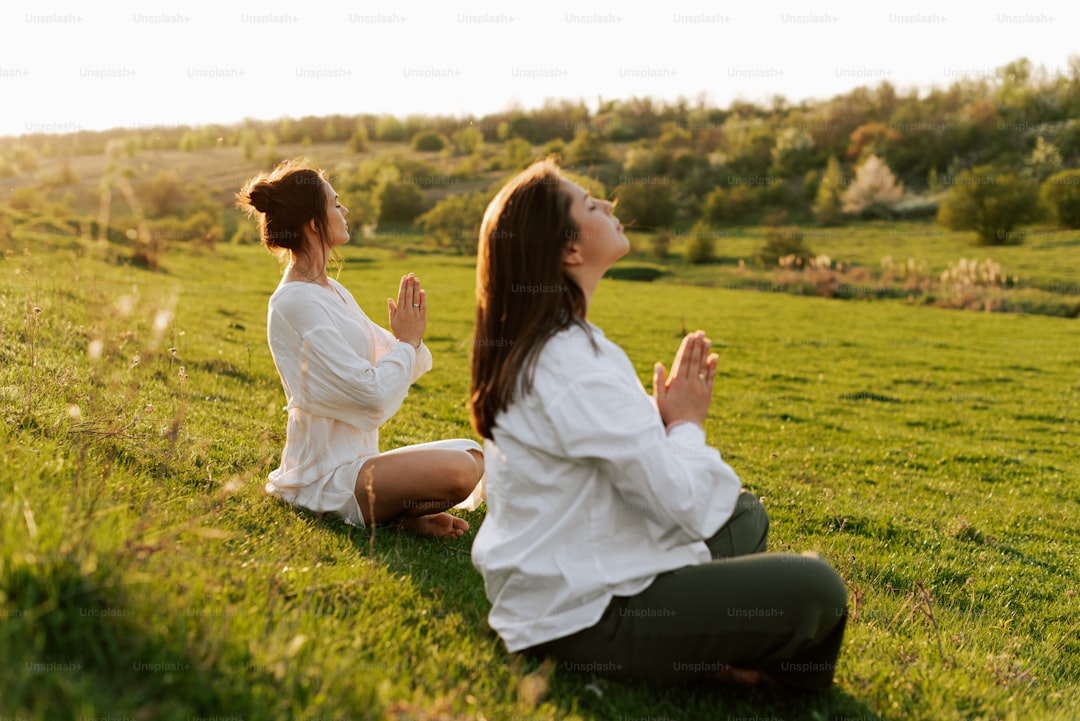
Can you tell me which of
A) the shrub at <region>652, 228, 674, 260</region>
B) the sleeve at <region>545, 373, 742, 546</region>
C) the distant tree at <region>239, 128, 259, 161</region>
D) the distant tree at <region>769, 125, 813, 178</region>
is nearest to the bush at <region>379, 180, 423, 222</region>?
the distant tree at <region>239, 128, 259, 161</region>

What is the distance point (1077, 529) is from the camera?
805 cm

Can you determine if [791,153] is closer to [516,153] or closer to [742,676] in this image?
[516,153]

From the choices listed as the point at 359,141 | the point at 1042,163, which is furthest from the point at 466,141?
the point at 1042,163

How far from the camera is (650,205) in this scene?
2087 inches

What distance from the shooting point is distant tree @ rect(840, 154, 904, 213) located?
177ft

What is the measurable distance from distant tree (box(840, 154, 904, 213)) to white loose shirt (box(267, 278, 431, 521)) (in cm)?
5421

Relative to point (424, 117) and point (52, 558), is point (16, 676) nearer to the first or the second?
point (52, 558)

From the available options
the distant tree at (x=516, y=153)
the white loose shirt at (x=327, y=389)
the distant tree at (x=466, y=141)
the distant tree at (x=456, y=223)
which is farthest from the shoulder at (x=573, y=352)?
the distant tree at (x=466, y=141)

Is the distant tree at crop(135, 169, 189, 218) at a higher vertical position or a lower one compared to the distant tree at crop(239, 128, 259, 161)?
lower

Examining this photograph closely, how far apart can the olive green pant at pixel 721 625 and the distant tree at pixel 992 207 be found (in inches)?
1776

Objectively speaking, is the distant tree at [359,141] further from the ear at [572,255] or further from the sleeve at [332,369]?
the ear at [572,255]

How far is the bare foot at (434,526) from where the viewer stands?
483 cm

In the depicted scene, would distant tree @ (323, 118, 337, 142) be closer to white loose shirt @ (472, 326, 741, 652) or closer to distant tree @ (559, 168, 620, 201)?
distant tree @ (559, 168, 620, 201)

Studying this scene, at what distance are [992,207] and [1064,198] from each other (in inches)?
239
